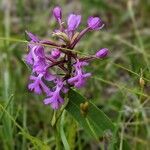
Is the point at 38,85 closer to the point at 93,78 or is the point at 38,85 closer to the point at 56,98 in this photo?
the point at 56,98

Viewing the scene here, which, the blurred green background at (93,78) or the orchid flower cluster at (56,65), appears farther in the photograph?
the blurred green background at (93,78)

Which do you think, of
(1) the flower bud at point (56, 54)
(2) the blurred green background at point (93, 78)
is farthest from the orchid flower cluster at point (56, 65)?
(2) the blurred green background at point (93, 78)

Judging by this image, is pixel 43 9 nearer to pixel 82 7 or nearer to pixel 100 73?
pixel 82 7

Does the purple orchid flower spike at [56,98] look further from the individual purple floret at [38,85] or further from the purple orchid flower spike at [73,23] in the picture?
the purple orchid flower spike at [73,23]

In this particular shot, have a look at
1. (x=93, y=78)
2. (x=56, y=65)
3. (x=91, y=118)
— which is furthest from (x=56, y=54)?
(x=93, y=78)

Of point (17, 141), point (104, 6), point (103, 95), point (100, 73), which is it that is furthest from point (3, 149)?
point (104, 6)

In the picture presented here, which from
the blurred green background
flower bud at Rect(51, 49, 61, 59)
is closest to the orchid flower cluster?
flower bud at Rect(51, 49, 61, 59)
